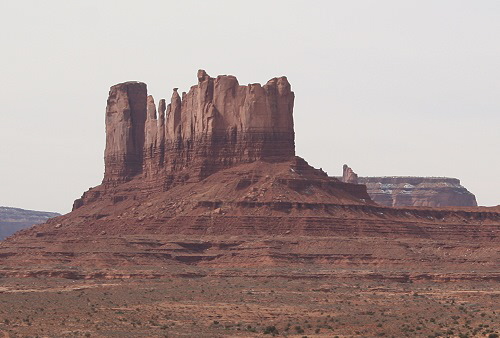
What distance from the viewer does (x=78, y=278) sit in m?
133

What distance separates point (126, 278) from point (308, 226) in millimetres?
18811

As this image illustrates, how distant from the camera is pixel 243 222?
142 m

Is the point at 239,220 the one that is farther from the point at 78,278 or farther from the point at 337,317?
the point at 337,317

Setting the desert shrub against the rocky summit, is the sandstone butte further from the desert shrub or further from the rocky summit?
the desert shrub

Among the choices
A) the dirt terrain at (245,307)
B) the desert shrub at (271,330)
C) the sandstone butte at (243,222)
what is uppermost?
the sandstone butte at (243,222)

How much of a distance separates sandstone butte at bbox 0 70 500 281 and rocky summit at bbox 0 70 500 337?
169mm

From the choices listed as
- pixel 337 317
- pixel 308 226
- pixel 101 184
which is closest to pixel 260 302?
pixel 337 317

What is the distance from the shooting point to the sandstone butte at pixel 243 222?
136m

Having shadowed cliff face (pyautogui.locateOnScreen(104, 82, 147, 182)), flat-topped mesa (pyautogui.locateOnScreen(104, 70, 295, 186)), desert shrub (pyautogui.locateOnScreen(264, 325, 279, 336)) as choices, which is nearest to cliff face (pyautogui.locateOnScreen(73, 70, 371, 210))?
flat-topped mesa (pyautogui.locateOnScreen(104, 70, 295, 186))

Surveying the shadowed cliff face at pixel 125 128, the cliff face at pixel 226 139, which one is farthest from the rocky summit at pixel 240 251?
A: the shadowed cliff face at pixel 125 128

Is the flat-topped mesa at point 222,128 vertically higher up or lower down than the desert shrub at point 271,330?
higher up

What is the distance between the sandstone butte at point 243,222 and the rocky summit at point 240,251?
0.56 ft

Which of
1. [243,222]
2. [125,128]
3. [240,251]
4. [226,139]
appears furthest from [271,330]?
[125,128]

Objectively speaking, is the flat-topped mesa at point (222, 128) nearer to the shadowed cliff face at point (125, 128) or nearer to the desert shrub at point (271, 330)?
the shadowed cliff face at point (125, 128)
